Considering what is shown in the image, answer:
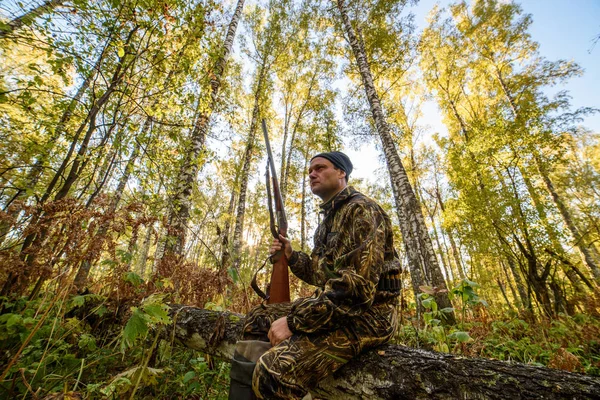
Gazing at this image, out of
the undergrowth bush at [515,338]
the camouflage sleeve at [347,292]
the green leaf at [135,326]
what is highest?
the camouflage sleeve at [347,292]

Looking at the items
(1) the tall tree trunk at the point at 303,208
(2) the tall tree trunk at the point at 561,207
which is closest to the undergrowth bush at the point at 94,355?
(2) the tall tree trunk at the point at 561,207

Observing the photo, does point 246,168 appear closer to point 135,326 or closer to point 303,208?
point 303,208

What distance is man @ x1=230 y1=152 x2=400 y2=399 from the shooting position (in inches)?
55.6

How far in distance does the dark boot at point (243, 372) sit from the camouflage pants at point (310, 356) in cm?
11

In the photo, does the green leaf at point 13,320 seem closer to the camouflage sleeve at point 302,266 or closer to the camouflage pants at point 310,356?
the camouflage pants at point 310,356

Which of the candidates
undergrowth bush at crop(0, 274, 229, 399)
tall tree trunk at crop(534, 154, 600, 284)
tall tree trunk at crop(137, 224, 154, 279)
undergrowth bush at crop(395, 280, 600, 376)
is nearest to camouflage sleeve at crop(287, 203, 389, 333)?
undergrowth bush at crop(0, 274, 229, 399)

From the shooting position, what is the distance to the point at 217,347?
236 centimetres

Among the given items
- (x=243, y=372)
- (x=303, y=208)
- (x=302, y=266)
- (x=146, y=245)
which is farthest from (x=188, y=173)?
(x=303, y=208)

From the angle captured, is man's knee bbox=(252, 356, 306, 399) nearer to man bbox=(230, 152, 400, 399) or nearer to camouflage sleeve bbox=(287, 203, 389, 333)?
man bbox=(230, 152, 400, 399)

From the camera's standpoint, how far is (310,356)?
143 cm

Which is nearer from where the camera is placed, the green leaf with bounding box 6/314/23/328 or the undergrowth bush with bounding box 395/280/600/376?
the green leaf with bounding box 6/314/23/328

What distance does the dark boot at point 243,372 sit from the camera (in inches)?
59.6

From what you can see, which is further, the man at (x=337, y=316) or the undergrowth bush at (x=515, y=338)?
the undergrowth bush at (x=515, y=338)

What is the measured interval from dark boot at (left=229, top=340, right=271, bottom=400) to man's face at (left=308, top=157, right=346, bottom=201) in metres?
1.52
